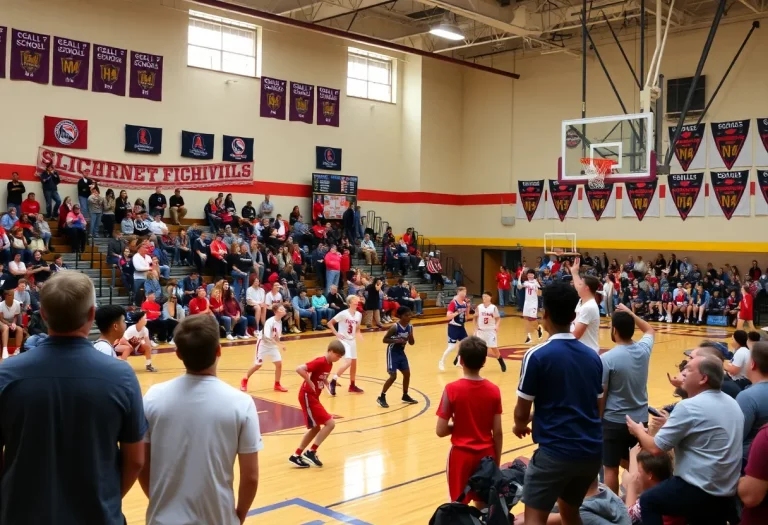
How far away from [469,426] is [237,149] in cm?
2175

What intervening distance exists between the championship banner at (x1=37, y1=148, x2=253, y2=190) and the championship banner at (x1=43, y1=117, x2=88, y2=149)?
0.31 meters

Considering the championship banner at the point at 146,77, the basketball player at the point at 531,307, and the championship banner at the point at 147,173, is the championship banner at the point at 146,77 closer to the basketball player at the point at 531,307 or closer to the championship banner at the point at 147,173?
the championship banner at the point at 147,173

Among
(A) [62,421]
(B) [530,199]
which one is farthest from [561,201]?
(A) [62,421]

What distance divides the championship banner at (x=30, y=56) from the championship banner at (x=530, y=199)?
17715mm

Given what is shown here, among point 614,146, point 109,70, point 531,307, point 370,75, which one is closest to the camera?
point 531,307

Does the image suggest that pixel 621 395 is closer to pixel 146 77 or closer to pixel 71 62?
pixel 71 62

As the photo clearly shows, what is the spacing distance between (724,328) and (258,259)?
1392 centimetres

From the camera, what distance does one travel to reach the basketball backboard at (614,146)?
1756 centimetres

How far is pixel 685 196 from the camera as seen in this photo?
1049 inches

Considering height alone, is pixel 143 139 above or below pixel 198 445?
above

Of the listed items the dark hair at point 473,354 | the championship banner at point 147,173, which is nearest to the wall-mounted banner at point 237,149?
the championship banner at point 147,173

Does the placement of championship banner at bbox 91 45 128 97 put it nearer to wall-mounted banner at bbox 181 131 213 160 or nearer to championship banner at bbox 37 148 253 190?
championship banner at bbox 37 148 253 190

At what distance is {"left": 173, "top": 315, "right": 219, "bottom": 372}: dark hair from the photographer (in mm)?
3250

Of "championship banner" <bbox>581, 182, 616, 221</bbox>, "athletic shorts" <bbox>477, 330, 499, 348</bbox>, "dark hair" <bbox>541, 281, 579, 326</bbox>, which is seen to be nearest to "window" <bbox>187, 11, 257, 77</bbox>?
"championship banner" <bbox>581, 182, 616, 221</bbox>
